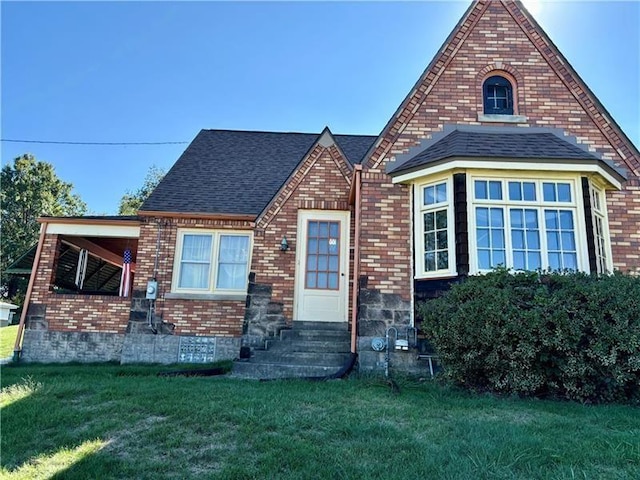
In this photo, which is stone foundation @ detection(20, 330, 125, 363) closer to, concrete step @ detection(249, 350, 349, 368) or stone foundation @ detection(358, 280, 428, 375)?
concrete step @ detection(249, 350, 349, 368)

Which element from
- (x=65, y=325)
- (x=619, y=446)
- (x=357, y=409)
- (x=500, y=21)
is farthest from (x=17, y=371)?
(x=500, y=21)

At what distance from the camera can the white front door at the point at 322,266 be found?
9.14 metres

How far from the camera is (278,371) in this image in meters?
7.11

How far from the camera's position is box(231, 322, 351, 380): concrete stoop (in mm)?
7078

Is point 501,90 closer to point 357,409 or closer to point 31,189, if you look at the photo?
point 357,409

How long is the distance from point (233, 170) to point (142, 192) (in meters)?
24.9

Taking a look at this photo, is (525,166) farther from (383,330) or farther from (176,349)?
(176,349)

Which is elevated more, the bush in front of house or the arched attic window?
the arched attic window

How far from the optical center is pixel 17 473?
10.7 ft

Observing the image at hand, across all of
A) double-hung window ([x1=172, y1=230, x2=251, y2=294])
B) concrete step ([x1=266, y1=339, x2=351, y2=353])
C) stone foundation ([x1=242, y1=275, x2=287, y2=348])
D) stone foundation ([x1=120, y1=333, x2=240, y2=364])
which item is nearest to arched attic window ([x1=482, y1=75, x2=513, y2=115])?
concrete step ([x1=266, y1=339, x2=351, y2=353])

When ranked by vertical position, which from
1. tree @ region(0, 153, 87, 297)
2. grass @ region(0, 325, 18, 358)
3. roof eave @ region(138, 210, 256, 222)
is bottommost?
grass @ region(0, 325, 18, 358)

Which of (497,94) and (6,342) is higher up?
(497,94)

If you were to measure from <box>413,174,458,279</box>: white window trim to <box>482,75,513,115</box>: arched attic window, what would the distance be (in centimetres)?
208

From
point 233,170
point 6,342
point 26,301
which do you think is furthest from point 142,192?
point 26,301
